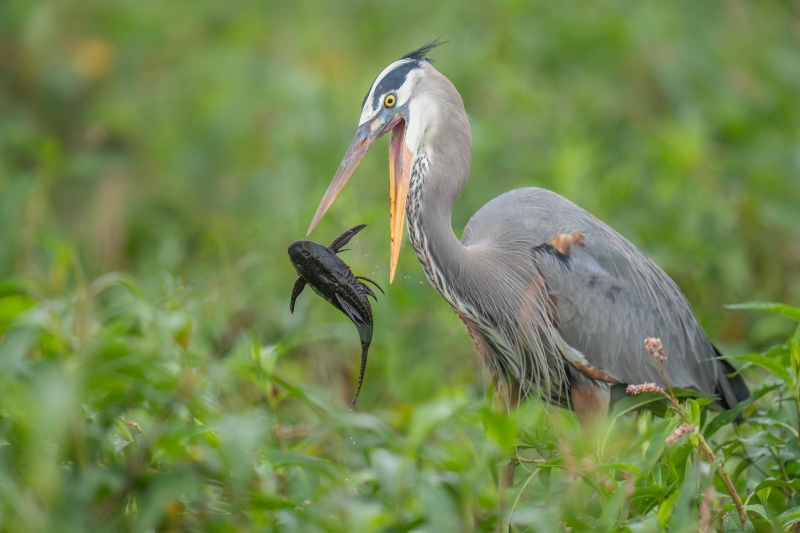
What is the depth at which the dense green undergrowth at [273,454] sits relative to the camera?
98.0 inches

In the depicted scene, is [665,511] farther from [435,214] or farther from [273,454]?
[435,214]

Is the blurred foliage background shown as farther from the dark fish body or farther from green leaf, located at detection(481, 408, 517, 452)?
the dark fish body

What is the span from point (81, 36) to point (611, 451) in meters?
5.98

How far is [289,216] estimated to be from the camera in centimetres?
512

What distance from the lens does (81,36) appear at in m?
7.92

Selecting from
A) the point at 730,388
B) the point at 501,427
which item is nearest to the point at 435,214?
the point at 501,427

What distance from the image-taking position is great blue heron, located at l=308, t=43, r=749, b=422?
3.33 m

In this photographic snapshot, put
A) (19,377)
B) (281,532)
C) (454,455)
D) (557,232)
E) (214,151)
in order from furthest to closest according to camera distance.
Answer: (214,151) < (557,232) < (454,455) < (19,377) < (281,532)

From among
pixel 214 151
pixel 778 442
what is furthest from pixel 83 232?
pixel 778 442

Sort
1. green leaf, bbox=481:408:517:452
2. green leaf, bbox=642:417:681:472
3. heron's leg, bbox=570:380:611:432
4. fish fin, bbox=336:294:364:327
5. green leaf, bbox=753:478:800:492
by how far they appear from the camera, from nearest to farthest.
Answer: green leaf, bbox=481:408:517:452
green leaf, bbox=642:417:681:472
green leaf, bbox=753:478:800:492
fish fin, bbox=336:294:364:327
heron's leg, bbox=570:380:611:432

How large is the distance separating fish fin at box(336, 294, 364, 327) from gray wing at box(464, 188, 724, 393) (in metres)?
0.77

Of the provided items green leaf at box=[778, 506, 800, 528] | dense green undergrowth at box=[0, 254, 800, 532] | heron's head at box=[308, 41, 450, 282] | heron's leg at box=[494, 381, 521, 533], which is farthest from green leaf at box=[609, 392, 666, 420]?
heron's head at box=[308, 41, 450, 282]

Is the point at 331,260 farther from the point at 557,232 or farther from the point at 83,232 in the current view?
the point at 83,232

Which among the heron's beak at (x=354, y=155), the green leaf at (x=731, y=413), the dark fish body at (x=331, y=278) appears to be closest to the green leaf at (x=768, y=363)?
the green leaf at (x=731, y=413)
